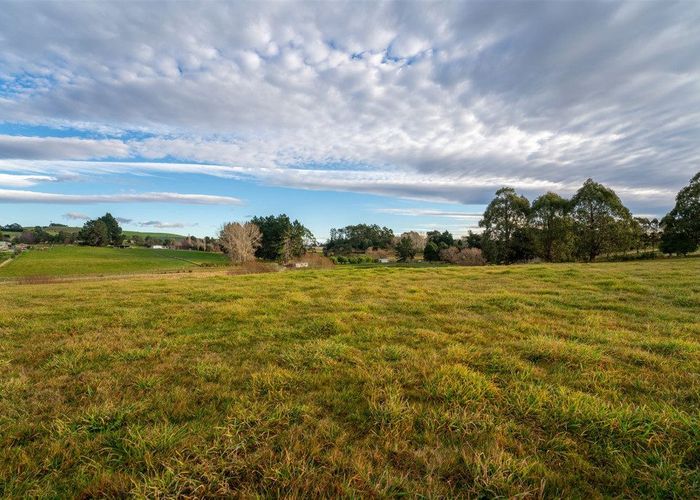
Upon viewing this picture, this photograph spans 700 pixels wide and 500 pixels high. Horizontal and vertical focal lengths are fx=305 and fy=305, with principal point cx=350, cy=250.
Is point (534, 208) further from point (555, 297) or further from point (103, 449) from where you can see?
point (103, 449)

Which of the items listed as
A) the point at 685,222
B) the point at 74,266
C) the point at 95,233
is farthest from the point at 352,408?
the point at 95,233

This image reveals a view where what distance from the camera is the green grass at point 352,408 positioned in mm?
2402

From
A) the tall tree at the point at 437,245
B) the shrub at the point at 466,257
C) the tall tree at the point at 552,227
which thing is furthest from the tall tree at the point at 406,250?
the tall tree at the point at 552,227

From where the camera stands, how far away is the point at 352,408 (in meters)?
3.41

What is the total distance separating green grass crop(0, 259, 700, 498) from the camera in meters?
2.40

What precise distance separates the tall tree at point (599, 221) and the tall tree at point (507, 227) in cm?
619

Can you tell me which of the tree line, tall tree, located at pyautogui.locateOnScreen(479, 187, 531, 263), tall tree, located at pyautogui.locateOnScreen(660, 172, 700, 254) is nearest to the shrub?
the tree line

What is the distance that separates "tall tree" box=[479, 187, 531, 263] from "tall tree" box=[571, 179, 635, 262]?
6.19 metres

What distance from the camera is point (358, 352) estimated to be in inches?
198

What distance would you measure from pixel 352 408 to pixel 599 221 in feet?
158

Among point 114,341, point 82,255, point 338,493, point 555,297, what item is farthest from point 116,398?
point 82,255

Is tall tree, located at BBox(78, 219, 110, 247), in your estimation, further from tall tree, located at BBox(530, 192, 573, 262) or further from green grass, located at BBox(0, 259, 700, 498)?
tall tree, located at BBox(530, 192, 573, 262)

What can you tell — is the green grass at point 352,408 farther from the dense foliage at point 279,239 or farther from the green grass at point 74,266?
the dense foliage at point 279,239

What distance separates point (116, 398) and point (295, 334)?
3.02 metres
